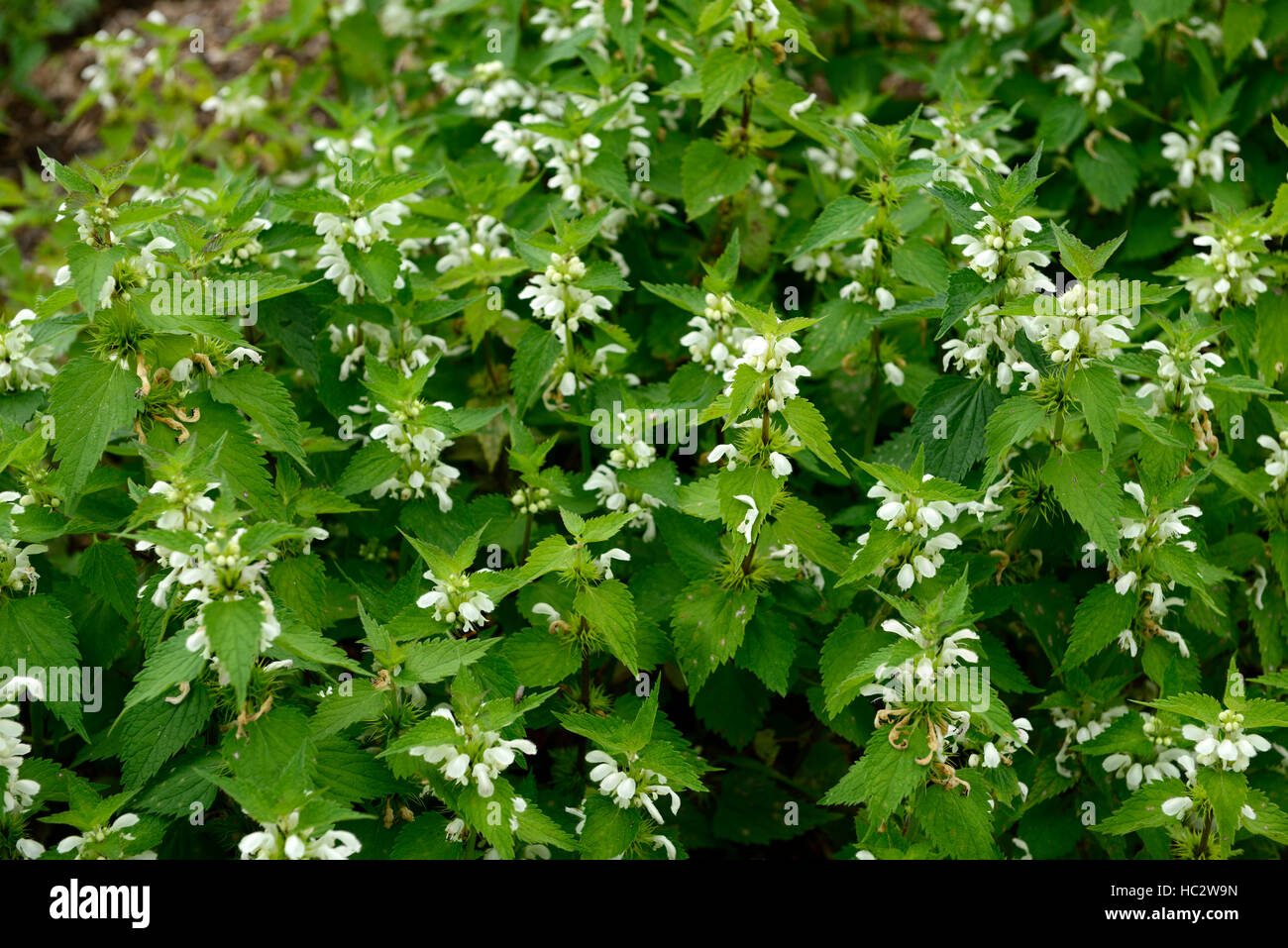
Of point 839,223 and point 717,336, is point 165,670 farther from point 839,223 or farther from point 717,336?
point 839,223

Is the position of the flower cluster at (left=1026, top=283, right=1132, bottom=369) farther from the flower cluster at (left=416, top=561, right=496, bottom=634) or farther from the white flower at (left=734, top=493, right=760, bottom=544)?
the flower cluster at (left=416, top=561, right=496, bottom=634)

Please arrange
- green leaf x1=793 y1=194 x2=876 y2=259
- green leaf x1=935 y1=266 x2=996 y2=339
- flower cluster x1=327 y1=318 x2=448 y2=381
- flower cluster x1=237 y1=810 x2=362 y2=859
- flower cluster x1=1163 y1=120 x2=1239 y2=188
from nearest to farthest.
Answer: flower cluster x1=237 y1=810 x2=362 y2=859, green leaf x1=935 y1=266 x2=996 y2=339, green leaf x1=793 y1=194 x2=876 y2=259, flower cluster x1=327 y1=318 x2=448 y2=381, flower cluster x1=1163 y1=120 x2=1239 y2=188

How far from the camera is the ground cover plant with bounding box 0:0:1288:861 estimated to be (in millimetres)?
3148

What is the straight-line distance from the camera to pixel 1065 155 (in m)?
5.70

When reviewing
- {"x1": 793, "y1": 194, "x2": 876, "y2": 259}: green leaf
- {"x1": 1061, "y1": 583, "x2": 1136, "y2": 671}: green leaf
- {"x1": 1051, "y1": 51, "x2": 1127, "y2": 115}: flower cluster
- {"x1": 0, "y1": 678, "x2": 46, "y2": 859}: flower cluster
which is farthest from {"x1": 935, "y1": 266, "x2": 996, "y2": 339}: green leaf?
{"x1": 0, "y1": 678, "x2": 46, "y2": 859}: flower cluster

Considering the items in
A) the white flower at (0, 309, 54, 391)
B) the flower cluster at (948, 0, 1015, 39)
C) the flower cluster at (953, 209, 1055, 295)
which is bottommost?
the white flower at (0, 309, 54, 391)

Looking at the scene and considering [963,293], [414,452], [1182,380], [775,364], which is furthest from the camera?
[414,452]

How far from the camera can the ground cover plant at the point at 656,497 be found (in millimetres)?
3148

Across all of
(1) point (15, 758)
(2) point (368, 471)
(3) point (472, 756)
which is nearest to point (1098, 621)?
(3) point (472, 756)

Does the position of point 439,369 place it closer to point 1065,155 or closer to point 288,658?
point 288,658

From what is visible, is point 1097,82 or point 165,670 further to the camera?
point 1097,82

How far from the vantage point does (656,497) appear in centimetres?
383
